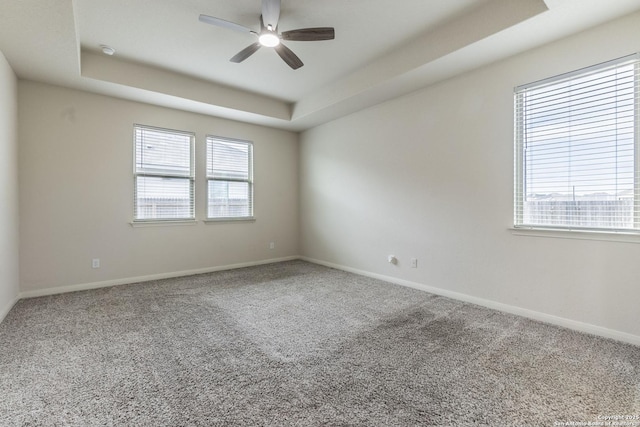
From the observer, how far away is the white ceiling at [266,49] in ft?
8.17

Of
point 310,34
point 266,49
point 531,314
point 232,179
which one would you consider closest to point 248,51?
point 266,49

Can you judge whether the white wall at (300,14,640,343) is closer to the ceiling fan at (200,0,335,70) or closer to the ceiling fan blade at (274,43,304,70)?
the ceiling fan blade at (274,43,304,70)

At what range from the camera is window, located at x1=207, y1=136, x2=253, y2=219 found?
16.5 ft

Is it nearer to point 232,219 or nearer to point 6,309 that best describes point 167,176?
point 232,219

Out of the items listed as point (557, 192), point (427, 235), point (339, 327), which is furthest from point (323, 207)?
point (557, 192)

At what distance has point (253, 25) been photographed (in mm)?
2979

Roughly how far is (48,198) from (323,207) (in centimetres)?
392

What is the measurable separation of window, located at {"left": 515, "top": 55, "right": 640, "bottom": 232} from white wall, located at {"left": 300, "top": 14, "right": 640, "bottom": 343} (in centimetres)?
12

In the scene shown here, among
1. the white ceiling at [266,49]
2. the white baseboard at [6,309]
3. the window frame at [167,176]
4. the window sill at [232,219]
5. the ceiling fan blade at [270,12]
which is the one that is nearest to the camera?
the ceiling fan blade at [270,12]

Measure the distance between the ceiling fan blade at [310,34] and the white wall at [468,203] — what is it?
1.73m

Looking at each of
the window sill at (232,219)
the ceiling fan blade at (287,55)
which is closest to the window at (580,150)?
the ceiling fan blade at (287,55)

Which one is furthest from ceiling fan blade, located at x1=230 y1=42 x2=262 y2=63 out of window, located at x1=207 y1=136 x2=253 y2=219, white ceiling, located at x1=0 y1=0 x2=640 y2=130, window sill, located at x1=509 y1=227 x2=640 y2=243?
window sill, located at x1=509 y1=227 x2=640 y2=243

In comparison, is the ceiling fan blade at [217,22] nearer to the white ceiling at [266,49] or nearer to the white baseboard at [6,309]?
the white ceiling at [266,49]

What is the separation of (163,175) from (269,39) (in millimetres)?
2825
